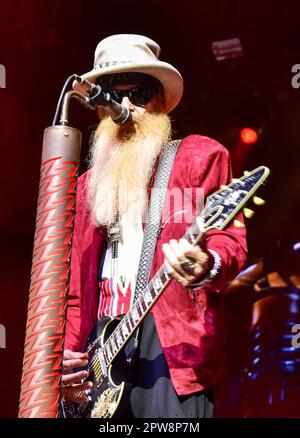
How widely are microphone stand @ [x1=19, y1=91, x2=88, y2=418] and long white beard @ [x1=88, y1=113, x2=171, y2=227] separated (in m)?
0.69

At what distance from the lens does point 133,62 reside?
2.39 m

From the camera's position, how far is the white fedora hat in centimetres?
240

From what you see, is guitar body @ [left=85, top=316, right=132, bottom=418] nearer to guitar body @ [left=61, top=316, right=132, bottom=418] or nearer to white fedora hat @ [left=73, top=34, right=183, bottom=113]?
guitar body @ [left=61, top=316, right=132, bottom=418]

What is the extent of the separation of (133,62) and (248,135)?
2239mm

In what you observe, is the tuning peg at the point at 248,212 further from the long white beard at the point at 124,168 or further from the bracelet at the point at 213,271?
the long white beard at the point at 124,168

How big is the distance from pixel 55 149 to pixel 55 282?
1.05ft

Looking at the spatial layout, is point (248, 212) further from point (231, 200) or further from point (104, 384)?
point (104, 384)

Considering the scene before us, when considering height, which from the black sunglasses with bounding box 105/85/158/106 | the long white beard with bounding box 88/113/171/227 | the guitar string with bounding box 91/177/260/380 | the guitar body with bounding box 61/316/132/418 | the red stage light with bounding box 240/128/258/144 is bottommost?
the guitar body with bounding box 61/316/132/418

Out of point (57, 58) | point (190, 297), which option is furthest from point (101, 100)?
point (57, 58)

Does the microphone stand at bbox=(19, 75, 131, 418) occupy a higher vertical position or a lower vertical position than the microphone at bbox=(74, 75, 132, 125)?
lower

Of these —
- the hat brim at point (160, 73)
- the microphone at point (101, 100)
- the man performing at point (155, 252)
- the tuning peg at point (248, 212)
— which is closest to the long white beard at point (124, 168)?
the man performing at point (155, 252)

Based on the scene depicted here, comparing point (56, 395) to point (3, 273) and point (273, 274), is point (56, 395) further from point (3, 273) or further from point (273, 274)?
point (273, 274)

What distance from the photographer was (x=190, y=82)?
4332 mm

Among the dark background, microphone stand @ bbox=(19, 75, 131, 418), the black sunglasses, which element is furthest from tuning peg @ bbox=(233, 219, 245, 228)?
the dark background
